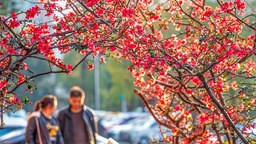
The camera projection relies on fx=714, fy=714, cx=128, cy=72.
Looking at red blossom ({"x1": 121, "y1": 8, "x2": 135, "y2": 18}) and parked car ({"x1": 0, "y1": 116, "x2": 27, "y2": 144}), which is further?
parked car ({"x1": 0, "y1": 116, "x2": 27, "y2": 144})

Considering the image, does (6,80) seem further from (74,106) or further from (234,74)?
(234,74)

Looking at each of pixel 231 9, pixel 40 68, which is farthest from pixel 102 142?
pixel 40 68

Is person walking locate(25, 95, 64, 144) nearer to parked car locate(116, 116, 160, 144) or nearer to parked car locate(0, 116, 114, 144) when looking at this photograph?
parked car locate(0, 116, 114, 144)

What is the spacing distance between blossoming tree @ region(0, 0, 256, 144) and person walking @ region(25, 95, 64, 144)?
581mm

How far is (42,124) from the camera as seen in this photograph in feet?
29.4

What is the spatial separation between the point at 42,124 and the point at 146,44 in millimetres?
1854

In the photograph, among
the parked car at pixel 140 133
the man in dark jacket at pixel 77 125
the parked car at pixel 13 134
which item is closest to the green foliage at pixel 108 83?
the parked car at pixel 140 133

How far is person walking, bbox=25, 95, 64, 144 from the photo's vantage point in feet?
29.2

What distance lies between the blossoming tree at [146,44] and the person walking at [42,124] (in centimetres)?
58

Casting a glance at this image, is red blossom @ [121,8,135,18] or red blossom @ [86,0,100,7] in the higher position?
red blossom @ [86,0,100,7]

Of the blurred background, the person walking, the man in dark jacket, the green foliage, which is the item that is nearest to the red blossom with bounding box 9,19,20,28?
the person walking

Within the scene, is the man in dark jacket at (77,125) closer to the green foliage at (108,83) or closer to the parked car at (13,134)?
the parked car at (13,134)

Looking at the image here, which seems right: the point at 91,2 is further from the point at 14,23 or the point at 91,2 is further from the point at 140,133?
the point at 140,133

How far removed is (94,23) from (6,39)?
98cm
